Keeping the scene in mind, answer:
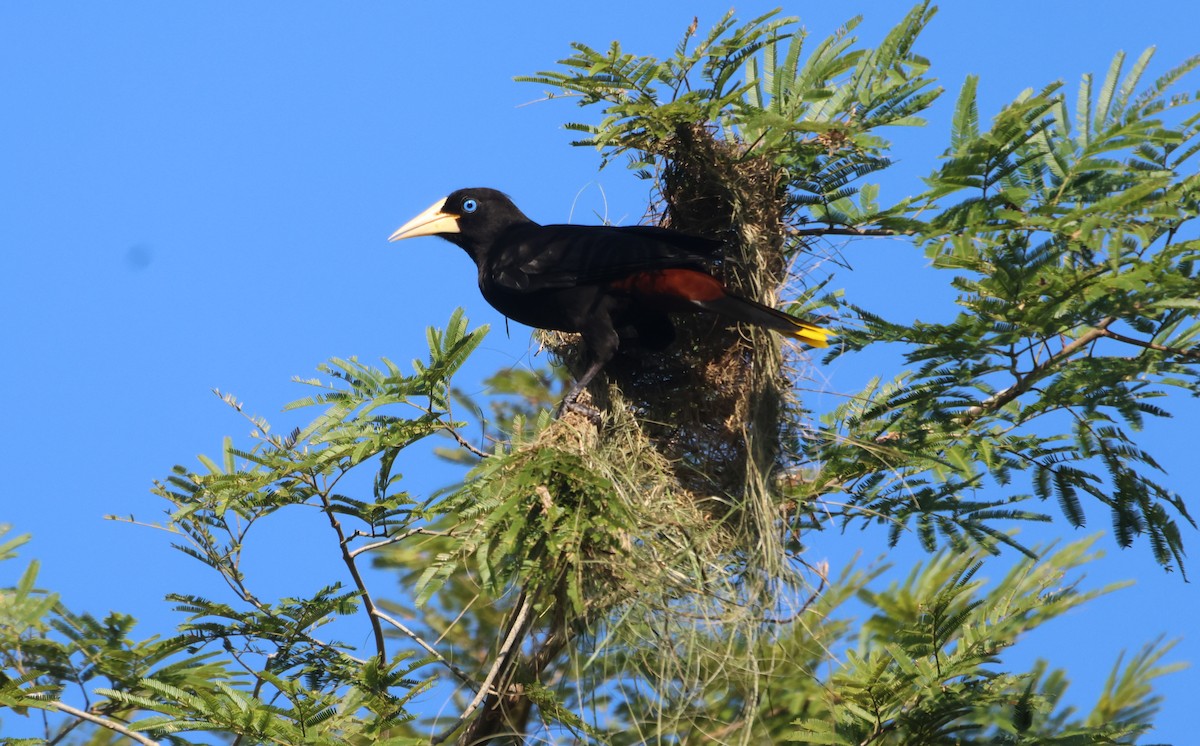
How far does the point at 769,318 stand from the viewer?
455 centimetres

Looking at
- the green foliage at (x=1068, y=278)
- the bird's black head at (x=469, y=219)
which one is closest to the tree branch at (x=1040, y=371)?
the green foliage at (x=1068, y=278)

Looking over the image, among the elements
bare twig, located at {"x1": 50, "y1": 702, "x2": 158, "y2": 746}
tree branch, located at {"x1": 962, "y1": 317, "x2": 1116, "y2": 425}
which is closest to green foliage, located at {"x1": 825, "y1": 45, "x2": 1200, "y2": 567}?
tree branch, located at {"x1": 962, "y1": 317, "x2": 1116, "y2": 425}

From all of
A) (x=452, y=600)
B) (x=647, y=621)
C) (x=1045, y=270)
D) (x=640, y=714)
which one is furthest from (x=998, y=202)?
(x=452, y=600)

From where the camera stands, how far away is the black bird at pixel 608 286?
470cm

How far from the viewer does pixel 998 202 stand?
4102 mm

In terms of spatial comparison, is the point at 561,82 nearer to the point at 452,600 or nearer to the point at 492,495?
the point at 492,495

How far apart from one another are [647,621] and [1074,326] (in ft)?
5.49

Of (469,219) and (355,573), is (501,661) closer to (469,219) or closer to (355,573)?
(355,573)

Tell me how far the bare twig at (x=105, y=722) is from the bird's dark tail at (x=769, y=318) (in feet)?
7.81

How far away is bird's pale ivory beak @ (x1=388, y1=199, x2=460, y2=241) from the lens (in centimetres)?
567

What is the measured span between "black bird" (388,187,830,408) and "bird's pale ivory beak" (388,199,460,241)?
32cm

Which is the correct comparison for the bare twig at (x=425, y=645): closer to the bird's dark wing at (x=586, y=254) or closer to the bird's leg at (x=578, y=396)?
the bird's leg at (x=578, y=396)

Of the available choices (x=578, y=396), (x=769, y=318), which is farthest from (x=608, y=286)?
(x=769, y=318)

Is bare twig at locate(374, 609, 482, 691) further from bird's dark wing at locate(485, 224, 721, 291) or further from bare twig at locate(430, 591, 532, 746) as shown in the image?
bird's dark wing at locate(485, 224, 721, 291)
